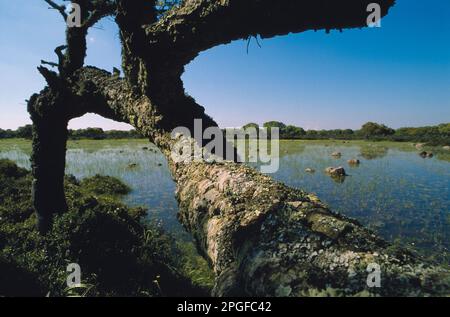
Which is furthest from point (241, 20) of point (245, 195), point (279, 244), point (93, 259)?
point (93, 259)

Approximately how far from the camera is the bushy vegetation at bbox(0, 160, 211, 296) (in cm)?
591

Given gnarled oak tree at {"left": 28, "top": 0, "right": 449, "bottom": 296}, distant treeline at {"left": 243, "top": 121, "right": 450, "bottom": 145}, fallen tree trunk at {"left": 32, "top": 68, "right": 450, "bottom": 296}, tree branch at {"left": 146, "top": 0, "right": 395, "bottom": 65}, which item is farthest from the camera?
distant treeline at {"left": 243, "top": 121, "right": 450, "bottom": 145}

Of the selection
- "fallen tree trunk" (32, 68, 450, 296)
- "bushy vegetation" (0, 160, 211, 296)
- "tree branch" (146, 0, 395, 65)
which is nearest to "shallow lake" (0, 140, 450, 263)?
"bushy vegetation" (0, 160, 211, 296)

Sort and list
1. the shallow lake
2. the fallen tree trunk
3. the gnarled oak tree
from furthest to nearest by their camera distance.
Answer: the shallow lake < the gnarled oak tree < the fallen tree trunk

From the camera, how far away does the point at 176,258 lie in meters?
8.65

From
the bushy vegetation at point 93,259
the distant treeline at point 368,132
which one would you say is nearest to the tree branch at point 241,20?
the bushy vegetation at point 93,259

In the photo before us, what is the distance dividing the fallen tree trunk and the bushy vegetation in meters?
3.44

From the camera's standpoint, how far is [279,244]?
236 centimetres

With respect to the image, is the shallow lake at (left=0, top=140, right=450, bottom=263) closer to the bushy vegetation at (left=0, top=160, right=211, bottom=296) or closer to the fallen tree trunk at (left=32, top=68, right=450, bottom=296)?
the bushy vegetation at (left=0, top=160, right=211, bottom=296)

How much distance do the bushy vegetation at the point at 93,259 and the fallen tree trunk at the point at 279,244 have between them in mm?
3438

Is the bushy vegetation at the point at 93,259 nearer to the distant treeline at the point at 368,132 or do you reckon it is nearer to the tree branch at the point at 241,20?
the tree branch at the point at 241,20

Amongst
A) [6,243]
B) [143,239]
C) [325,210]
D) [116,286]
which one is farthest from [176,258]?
[325,210]
